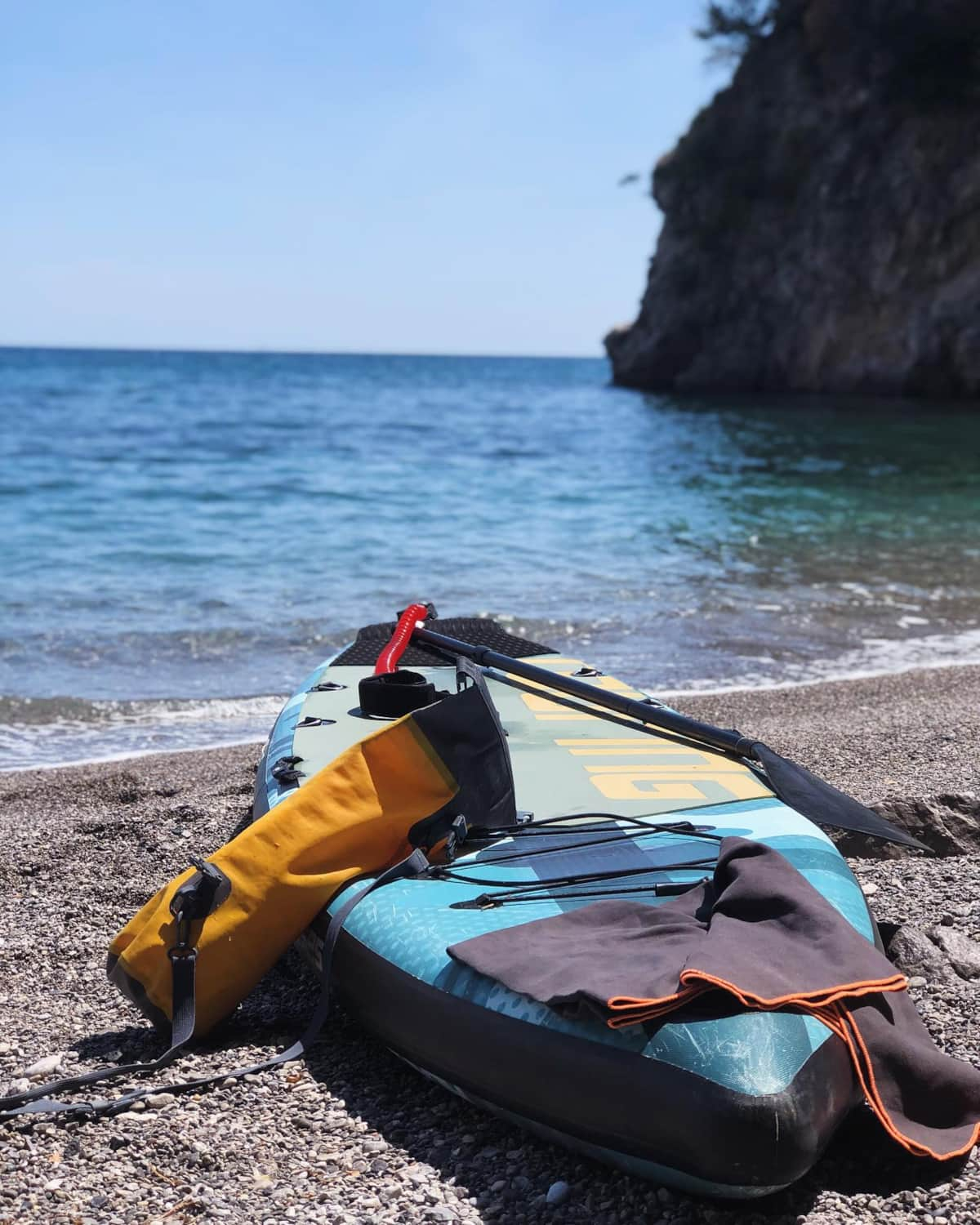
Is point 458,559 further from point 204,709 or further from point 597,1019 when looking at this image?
point 597,1019

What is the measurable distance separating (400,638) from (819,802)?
202cm

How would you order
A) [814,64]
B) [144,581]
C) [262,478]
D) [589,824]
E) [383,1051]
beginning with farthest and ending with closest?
[814,64], [262,478], [144,581], [589,824], [383,1051]

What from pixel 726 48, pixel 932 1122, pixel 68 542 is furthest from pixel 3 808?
pixel 726 48

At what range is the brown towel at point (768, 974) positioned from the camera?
88.6 inches

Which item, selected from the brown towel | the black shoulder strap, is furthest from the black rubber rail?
the black shoulder strap

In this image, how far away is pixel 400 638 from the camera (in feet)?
15.9

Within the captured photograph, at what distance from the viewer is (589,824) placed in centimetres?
342

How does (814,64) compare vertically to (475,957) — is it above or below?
above

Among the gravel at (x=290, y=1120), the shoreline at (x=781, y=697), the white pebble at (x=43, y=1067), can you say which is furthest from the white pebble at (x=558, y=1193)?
the shoreline at (x=781, y=697)

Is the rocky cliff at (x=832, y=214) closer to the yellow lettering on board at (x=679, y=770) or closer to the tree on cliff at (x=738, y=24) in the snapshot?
the tree on cliff at (x=738, y=24)

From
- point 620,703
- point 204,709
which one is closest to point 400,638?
point 620,703

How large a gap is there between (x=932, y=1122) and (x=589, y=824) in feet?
4.32

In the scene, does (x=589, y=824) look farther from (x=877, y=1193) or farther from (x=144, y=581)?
(x=144, y=581)

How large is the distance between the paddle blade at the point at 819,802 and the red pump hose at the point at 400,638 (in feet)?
5.09
